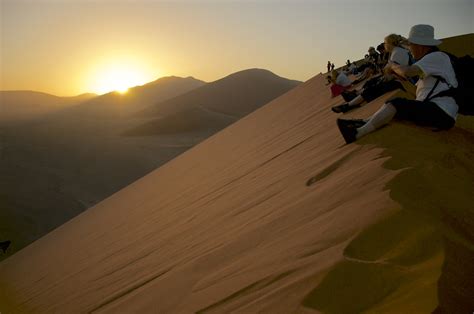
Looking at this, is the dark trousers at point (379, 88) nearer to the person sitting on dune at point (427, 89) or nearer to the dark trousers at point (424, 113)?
the person sitting on dune at point (427, 89)

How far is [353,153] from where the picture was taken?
10.5ft

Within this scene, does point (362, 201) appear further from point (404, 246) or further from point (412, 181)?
point (404, 246)

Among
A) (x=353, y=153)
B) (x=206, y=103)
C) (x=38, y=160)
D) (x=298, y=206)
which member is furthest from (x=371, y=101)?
(x=206, y=103)

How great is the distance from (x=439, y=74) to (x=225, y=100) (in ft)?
202

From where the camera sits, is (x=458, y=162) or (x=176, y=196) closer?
(x=458, y=162)

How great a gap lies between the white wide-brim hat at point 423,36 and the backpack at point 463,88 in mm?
281

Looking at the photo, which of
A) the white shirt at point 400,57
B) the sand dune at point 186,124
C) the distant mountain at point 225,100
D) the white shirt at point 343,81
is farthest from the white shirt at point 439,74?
the distant mountain at point 225,100

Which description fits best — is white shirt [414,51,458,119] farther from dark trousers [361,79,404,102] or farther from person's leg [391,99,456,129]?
dark trousers [361,79,404,102]

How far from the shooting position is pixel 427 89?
3.37m

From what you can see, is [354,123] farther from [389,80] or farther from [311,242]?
[311,242]

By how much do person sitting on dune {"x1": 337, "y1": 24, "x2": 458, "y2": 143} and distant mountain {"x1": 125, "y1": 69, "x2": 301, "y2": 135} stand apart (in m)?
40.3

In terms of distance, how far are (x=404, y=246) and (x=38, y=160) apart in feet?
79.7

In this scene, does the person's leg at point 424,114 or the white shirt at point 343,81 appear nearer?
the person's leg at point 424,114

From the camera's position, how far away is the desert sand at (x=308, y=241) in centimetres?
151
